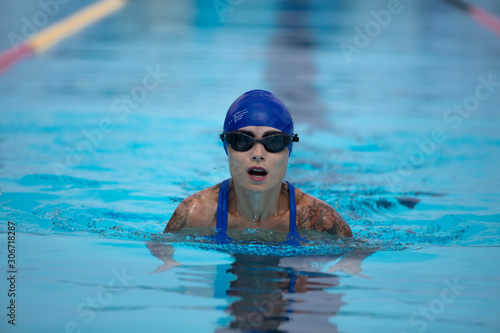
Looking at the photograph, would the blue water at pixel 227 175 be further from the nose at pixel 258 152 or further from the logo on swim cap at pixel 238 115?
the logo on swim cap at pixel 238 115

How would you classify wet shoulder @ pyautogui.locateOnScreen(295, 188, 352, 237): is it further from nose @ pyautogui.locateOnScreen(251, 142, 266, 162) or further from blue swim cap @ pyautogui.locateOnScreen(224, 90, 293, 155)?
nose @ pyautogui.locateOnScreen(251, 142, 266, 162)

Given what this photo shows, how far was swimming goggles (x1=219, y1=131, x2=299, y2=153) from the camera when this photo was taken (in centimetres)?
374

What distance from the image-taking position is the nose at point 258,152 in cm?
369

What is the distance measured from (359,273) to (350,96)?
6400 millimetres

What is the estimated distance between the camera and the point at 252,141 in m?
3.74

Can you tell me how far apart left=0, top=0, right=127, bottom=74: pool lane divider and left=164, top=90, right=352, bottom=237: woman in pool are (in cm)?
734

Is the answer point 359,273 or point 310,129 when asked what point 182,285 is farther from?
point 310,129
